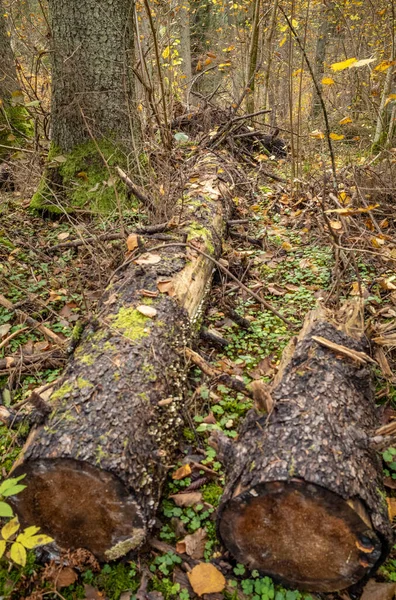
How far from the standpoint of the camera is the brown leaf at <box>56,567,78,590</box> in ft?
5.85

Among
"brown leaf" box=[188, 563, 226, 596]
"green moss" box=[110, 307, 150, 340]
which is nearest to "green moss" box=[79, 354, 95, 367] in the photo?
"green moss" box=[110, 307, 150, 340]

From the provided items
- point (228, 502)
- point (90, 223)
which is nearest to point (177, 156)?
point (90, 223)

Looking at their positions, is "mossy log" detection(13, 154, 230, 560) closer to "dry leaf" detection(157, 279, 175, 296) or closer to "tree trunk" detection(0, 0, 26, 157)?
"dry leaf" detection(157, 279, 175, 296)

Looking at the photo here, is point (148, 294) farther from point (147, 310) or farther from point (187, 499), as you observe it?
point (187, 499)

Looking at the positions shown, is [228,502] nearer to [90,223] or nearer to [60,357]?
[60,357]

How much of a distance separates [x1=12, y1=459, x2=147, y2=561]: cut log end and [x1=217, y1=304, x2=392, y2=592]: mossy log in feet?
1.43

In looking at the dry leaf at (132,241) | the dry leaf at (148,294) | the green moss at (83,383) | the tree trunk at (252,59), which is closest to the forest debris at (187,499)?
the green moss at (83,383)

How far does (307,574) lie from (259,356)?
1466 mm

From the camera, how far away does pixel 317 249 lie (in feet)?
14.3

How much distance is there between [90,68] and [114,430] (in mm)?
3802

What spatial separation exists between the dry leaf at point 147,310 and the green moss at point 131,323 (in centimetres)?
2

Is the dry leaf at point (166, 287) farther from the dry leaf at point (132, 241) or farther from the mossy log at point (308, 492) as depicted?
the mossy log at point (308, 492)

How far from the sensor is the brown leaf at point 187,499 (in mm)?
2080

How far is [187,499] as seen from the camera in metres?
2.09
